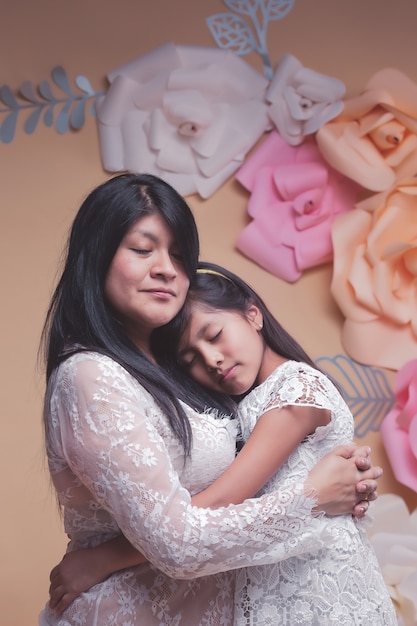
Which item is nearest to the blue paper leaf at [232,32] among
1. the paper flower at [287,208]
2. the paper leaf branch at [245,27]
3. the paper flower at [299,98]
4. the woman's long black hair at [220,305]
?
the paper leaf branch at [245,27]

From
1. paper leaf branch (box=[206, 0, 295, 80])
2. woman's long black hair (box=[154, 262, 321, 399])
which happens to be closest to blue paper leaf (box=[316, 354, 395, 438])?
woman's long black hair (box=[154, 262, 321, 399])

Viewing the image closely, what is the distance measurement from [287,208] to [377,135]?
1.11 ft

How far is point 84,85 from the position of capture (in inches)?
111

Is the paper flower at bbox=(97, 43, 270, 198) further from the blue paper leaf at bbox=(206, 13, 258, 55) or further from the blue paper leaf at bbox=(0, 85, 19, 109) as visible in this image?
the blue paper leaf at bbox=(0, 85, 19, 109)

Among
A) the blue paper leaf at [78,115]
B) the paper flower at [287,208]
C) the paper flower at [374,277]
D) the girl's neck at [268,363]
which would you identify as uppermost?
the blue paper leaf at [78,115]

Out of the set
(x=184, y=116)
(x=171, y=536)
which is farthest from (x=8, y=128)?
(x=171, y=536)

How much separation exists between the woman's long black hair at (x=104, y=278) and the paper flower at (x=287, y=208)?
102 centimetres

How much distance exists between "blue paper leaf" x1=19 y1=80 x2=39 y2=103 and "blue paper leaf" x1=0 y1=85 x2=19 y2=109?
0.03 meters

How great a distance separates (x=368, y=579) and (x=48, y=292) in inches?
53.2

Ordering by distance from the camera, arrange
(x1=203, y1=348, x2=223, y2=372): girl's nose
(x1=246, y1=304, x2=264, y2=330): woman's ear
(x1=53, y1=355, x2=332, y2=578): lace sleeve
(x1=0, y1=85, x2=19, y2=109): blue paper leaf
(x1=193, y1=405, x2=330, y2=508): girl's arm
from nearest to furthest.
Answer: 1. (x1=53, y1=355, x2=332, y2=578): lace sleeve
2. (x1=193, y1=405, x2=330, y2=508): girl's arm
3. (x1=203, y1=348, x2=223, y2=372): girl's nose
4. (x1=246, y1=304, x2=264, y2=330): woman's ear
5. (x1=0, y1=85, x2=19, y2=109): blue paper leaf

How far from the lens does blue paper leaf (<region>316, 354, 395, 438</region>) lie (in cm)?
280

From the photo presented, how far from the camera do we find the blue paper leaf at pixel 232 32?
2.89m

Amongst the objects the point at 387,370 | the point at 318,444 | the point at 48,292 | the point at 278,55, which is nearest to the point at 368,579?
the point at 318,444

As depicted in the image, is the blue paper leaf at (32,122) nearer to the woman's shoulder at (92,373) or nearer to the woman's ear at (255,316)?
the woman's ear at (255,316)
